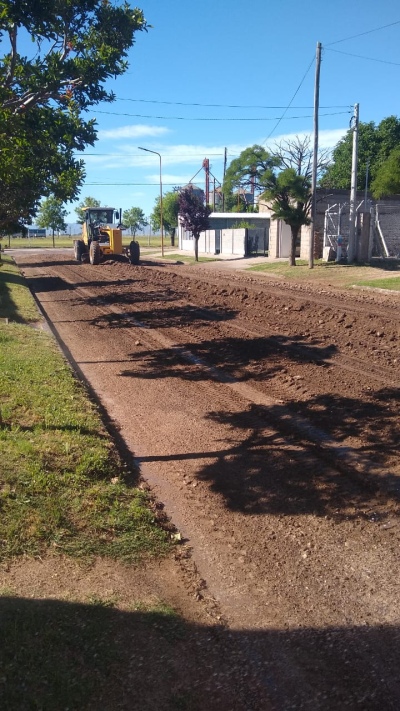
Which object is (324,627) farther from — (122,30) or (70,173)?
(70,173)

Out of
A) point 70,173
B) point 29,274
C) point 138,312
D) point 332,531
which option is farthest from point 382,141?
point 332,531

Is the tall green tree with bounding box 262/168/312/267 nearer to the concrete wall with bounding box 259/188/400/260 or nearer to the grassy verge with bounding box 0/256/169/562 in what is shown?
the concrete wall with bounding box 259/188/400/260

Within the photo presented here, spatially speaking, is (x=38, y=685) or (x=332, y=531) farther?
(x=332, y=531)

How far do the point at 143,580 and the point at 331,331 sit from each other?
33.5 ft

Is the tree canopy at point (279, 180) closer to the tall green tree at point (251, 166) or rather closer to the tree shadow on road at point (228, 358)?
the tall green tree at point (251, 166)

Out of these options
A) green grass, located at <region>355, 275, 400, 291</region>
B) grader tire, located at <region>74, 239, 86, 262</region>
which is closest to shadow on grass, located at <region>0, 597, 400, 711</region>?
green grass, located at <region>355, 275, 400, 291</region>

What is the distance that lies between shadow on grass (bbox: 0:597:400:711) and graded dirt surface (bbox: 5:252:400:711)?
0.05 ft

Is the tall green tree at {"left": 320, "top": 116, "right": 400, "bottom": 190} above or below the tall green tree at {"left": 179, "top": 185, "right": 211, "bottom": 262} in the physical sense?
above

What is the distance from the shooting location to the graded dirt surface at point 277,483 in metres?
3.75

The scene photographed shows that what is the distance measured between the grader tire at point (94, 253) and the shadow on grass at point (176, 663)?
33.6 metres

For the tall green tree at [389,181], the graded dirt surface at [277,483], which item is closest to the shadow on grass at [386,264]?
the tall green tree at [389,181]

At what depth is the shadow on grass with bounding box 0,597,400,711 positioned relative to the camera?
131 inches

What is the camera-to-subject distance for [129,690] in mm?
3371

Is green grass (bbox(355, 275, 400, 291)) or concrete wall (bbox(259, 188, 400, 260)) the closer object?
green grass (bbox(355, 275, 400, 291))
